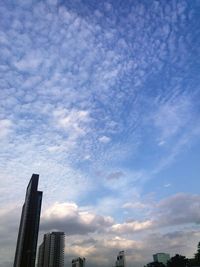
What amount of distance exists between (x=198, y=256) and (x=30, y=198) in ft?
342

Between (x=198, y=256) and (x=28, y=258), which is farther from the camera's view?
(x=28, y=258)

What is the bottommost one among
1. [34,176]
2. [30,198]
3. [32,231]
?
[32,231]

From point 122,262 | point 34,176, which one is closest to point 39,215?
point 34,176

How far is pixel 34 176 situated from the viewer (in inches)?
7569

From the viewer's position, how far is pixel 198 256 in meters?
138

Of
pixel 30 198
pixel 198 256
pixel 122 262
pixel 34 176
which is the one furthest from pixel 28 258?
pixel 198 256

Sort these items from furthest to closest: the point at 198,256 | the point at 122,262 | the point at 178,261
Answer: the point at 122,262 < the point at 178,261 < the point at 198,256

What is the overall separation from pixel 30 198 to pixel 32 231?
20.2 meters

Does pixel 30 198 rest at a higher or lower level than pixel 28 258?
higher

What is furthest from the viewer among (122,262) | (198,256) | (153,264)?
(122,262)

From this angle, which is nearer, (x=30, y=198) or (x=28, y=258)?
(x=28, y=258)

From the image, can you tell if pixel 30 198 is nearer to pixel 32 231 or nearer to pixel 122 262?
pixel 32 231

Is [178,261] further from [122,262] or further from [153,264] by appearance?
[122,262]

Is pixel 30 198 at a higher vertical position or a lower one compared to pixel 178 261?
higher
